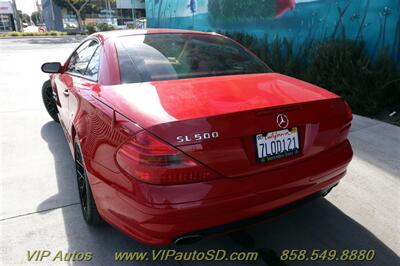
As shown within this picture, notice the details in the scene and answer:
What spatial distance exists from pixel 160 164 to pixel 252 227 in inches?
46.8

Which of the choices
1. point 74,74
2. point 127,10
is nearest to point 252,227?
point 74,74

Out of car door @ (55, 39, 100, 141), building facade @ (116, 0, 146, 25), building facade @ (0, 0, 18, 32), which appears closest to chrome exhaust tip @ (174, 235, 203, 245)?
car door @ (55, 39, 100, 141)

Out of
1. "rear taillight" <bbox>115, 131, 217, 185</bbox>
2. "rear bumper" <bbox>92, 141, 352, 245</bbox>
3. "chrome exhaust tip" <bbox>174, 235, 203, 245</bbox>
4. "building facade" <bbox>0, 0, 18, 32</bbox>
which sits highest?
"rear taillight" <bbox>115, 131, 217, 185</bbox>

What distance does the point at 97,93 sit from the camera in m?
2.38

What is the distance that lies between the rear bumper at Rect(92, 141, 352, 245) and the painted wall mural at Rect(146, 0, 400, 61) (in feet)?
14.4

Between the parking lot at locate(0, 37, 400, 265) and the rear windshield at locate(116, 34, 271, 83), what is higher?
the rear windshield at locate(116, 34, 271, 83)

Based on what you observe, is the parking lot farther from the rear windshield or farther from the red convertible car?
the rear windshield

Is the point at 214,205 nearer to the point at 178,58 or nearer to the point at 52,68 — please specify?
the point at 178,58

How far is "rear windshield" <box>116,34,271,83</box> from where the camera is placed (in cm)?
258

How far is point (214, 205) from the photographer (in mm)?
1838

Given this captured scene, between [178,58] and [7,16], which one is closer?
[178,58]

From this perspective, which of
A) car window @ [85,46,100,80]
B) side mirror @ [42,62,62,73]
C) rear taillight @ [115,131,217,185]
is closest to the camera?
rear taillight @ [115,131,217,185]

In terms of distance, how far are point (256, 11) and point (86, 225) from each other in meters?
7.69

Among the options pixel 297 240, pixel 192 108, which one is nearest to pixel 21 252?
pixel 192 108
